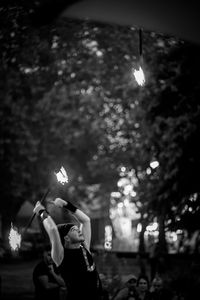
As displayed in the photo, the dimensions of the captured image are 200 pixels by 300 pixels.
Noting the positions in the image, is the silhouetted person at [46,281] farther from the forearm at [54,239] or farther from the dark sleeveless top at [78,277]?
the forearm at [54,239]

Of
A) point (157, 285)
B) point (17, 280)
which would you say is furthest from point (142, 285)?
point (17, 280)

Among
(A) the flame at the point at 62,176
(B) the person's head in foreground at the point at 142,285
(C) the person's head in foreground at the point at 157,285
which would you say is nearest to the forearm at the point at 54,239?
(A) the flame at the point at 62,176

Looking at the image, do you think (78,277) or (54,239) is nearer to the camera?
(54,239)

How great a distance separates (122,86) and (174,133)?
18.5 feet

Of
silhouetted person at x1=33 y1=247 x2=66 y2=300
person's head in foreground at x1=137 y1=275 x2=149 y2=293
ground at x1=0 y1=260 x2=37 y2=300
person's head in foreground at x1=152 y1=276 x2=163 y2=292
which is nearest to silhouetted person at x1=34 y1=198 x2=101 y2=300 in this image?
silhouetted person at x1=33 y1=247 x2=66 y2=300

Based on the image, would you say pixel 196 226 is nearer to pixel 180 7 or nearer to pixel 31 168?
pixel 180 7

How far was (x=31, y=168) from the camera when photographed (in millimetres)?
24641

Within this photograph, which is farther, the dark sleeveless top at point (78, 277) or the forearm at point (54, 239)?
the dark sleeveless top at point (78, 277)

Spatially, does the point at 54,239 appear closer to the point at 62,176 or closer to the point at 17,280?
the point at 62,176

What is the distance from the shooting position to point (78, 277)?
197 inches

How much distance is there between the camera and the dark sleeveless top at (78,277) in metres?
4.97

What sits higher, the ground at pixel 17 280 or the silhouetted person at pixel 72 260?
the silhouetted person at pixel 72 260

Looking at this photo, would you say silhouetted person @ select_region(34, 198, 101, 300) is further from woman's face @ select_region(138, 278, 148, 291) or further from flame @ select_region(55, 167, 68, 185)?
woman's face @ select_region(138, 278, 148, 291)

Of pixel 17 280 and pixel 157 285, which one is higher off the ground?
pixel 157 285
